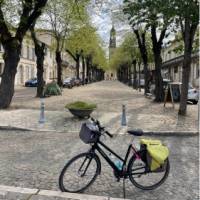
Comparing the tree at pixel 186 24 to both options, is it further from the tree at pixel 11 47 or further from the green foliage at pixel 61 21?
the green foliage at pixel 61 21

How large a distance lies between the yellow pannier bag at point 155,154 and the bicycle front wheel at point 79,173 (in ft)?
2.51

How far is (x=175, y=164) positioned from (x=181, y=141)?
8.16 feet

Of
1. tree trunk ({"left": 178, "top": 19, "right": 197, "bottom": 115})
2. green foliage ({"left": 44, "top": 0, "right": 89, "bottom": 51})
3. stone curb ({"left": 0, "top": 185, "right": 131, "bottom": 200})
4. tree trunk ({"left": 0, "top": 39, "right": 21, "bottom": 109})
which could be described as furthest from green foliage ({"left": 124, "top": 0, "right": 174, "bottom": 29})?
green foliage ({"left": 44, "top": 0, "right": 89, "bottom": 51})

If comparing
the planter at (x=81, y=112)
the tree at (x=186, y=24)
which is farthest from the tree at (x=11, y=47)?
the tree at (x=186, y=24)

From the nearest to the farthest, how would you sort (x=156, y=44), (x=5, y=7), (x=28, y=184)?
(x=28, y=184)
(x=5, y=7)
(x=156, y=44)

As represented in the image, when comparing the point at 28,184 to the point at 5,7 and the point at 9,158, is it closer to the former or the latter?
the point at 9,158

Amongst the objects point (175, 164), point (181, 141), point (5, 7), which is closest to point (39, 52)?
point (5, 7)

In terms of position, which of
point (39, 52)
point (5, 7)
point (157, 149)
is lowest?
point (157, 149)

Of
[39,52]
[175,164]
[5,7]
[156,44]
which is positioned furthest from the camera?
[39,52]

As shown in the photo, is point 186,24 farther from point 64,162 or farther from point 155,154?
point 155,154

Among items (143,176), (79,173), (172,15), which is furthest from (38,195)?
(172,15)

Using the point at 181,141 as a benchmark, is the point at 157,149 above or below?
above

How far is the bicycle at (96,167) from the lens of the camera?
4770 millimetres

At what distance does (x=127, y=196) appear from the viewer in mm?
4840
